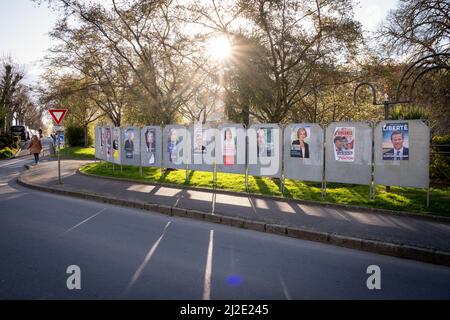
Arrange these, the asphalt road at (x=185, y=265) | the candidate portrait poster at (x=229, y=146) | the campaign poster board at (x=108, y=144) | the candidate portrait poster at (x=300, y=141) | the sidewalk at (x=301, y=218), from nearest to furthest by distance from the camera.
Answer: the asphalt road at (x=185, y=265) → the sidewalk at (x=301, y=218) → the candidate portrait poster at (x=300, y=141) → the candidate portrait poster at (x=229, y=146) → the campaign poster board at (x=108, y=144)

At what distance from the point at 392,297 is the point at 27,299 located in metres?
4.27

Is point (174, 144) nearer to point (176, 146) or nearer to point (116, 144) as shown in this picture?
point (176, 146)

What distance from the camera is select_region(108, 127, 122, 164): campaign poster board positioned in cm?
1700

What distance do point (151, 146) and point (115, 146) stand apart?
323cm

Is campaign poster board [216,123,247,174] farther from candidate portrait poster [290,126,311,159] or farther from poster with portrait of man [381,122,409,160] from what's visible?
poster with portrait of man [381,122,409,160]

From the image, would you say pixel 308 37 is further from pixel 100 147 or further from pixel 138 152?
pixel 100 147

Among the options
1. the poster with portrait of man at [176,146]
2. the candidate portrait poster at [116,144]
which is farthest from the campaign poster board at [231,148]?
the candidate portrait poster at [116,144]

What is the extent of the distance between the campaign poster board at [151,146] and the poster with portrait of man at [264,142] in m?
4.82

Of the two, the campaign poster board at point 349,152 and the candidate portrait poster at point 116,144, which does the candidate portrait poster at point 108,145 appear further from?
the campaign poster board at point 349,152

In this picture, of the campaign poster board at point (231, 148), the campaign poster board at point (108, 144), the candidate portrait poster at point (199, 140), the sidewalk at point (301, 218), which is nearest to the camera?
the sidewalk at point (301, 218)

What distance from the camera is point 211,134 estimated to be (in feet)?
42.4

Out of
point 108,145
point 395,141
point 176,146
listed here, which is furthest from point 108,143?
point 395,141

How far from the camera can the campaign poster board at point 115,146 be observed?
55.8 feet

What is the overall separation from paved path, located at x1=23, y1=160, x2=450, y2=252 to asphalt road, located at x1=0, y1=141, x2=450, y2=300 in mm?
680
